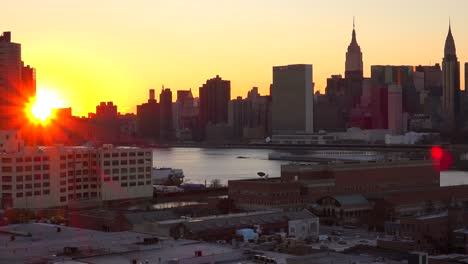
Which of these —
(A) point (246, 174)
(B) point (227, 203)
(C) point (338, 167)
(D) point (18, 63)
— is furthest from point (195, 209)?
(D) point (18, 63)

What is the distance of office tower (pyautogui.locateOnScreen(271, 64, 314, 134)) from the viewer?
38781 mm

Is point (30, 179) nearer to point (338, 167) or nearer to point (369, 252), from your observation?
point (338, 167)

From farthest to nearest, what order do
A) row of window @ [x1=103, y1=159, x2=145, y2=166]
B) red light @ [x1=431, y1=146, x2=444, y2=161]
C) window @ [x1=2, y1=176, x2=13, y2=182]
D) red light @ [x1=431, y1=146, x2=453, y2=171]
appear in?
1. red light @ [x1=431, y1=146, x2=444, y2=161]
2. red light @ [x1=431, y1=146, x2=453, y2=171]
3. row of window @ [x1=103, y1=159, x2=145, y2=166]
4. window @ [x1=2, y1=176, x2=13, y2=182]

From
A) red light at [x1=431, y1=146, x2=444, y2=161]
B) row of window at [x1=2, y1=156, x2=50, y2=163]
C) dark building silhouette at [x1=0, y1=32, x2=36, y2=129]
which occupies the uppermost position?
dark building silhouette at [x1=0, y1=32, x2=36, y2=129]

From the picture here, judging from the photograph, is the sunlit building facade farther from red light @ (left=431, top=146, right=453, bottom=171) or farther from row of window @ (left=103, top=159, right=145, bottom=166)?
red light @ (left=431, top=146, right=453, bottom=171)

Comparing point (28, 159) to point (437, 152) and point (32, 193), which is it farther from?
point (437, 152)

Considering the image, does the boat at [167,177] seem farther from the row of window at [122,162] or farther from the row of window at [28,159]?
the row of window at [28,159]

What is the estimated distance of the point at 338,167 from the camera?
12.2 metres

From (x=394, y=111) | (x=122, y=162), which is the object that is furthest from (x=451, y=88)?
(x=122, y=162)

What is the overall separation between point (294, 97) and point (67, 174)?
29.0 meters

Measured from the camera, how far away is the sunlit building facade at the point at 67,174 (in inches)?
404

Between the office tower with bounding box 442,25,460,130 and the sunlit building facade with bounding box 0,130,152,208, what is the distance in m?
31.0

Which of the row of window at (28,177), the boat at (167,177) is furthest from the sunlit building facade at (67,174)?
the boat at (167,177)

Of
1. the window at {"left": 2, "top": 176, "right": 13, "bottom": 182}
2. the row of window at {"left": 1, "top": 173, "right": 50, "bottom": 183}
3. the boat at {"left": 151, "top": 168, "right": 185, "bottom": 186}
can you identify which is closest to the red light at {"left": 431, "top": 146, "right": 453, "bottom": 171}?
the boat at {"left": 151, "top": 168, "right": 185, "bottom": 186}
